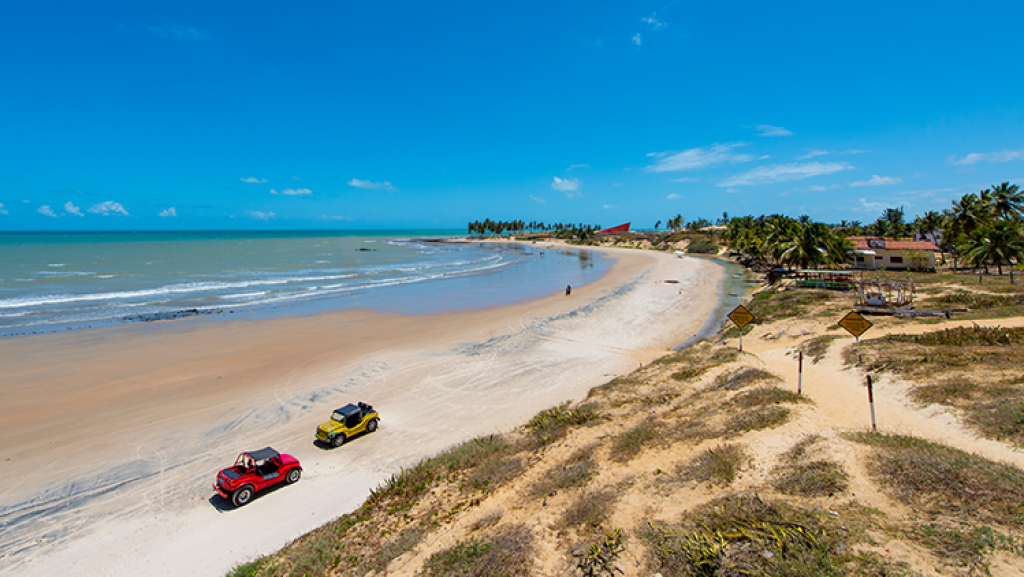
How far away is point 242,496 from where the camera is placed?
1080 centimetres

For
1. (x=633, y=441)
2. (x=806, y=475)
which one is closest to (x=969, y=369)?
(x=806, y=475)

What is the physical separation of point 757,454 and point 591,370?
11.7 meters

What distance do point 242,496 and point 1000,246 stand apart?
54.5 meters

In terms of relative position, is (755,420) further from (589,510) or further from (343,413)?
(343,413)

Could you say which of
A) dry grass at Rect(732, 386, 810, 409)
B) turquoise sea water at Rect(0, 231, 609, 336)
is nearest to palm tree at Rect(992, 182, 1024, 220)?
turquoise sea water at Rect(0, 231, 609, 336)

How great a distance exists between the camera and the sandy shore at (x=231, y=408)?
9.95 metres

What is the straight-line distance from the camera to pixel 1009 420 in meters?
8.80

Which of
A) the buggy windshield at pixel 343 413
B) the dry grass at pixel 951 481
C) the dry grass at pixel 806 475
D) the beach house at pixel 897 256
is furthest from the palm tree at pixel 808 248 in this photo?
the buggy windshield at pixel 343 413

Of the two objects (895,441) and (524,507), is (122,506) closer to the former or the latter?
(524,507)

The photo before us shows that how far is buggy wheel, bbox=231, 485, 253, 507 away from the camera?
10.7 metres

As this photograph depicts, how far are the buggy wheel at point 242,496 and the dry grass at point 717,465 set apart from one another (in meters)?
10.5

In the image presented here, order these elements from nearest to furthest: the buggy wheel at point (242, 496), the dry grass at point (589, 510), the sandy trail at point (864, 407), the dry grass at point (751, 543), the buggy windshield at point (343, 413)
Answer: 1. the dry grass at point (751, 543)
2. the dry grass at point (589, 510)
3. the sandy trail at point (864, 407)
4. the buggy wheel at point (242, 496)
5. the buggy windshield at point (343, 413)

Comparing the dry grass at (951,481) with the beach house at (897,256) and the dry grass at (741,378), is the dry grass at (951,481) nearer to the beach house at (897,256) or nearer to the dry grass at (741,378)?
the dry grass at (741,378)

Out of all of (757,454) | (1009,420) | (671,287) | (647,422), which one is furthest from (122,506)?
(671,287)
